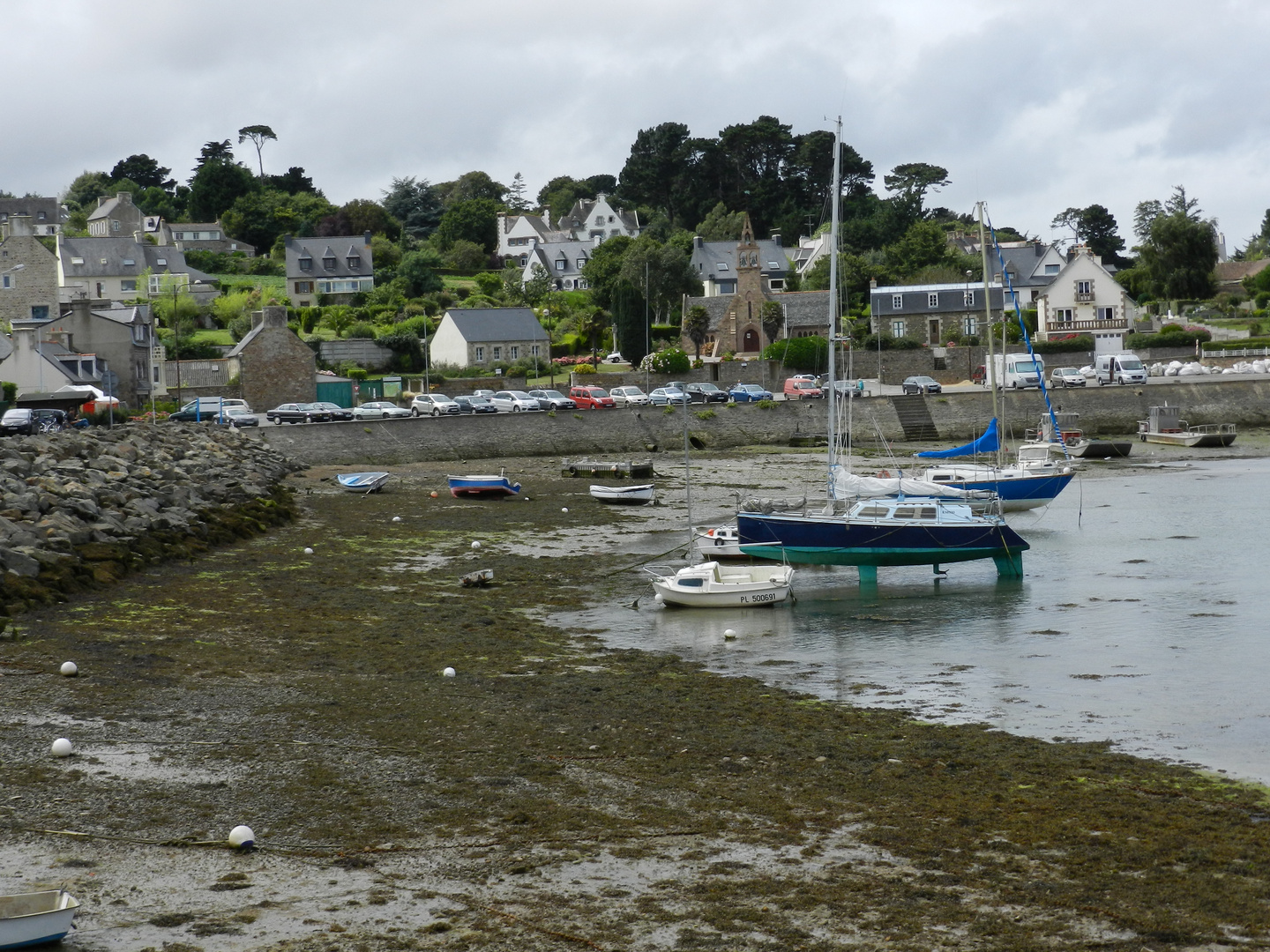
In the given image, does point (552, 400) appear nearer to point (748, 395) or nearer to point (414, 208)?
point (748, 395)

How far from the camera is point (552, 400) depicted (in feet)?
222

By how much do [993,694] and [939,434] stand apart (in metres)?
49.2

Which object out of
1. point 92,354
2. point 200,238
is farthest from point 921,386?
point 200,238

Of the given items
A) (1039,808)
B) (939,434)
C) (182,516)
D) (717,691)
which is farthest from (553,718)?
(939,434)

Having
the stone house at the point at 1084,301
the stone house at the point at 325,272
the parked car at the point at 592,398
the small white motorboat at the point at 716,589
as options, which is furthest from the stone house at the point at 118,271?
the small white motorboat at the point at 716,589

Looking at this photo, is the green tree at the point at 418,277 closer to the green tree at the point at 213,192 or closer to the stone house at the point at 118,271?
the stone house at the point at 118,271

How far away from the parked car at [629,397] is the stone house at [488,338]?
54.7ft

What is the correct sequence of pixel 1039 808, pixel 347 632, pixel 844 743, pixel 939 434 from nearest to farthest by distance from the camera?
pixel 1039 808 → pixel 844 743 → pixel 347 632 → pixel 939 434

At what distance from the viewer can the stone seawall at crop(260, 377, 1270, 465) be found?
58.7m

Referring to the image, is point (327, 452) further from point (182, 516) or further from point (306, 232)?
point (306, 232)

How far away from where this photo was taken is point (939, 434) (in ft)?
219

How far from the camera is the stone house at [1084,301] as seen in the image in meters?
90.9

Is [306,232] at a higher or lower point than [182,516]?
higher

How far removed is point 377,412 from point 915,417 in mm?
27420
